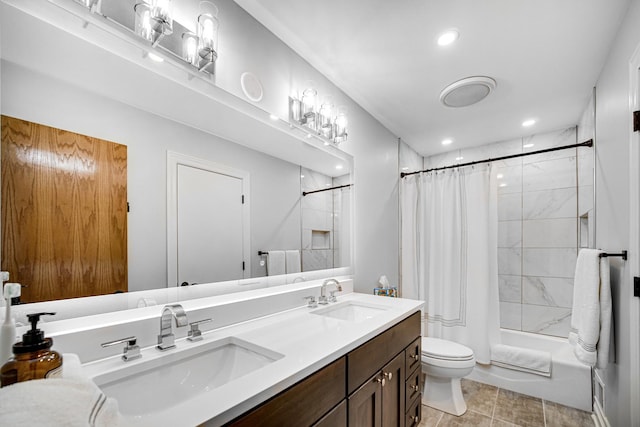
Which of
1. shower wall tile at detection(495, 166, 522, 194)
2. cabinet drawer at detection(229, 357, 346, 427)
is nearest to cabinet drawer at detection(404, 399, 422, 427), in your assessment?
cabinet drawer at detection(229, 357, 346, 427)

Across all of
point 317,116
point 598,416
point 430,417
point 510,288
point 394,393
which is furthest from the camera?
point 510,288

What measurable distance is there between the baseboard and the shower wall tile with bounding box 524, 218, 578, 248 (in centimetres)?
137

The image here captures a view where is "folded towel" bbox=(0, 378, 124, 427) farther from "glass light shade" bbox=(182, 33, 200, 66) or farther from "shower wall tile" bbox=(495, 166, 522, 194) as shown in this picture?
"shower wall tile" bbox=(495, 166, 522, 194)

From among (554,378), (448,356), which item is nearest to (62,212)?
(448,356)

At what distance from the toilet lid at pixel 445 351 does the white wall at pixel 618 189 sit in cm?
77

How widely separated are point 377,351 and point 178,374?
819 millimetres

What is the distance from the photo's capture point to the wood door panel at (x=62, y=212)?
2.62ft

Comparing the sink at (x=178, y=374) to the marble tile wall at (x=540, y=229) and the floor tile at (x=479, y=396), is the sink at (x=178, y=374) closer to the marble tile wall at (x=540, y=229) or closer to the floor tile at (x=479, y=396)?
the floor tile at (x=479, y=396)

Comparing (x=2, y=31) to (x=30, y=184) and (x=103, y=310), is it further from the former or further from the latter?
(x=103, y=310)

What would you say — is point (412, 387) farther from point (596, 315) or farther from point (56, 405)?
point (56, 405)

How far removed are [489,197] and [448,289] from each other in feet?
2.96

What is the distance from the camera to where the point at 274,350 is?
99cm

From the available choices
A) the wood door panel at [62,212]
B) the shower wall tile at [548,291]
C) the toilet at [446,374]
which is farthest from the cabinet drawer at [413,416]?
the shower wall tile at [548,291]

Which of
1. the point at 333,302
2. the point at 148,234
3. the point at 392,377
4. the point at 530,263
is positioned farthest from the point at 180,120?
the point at 530,263
